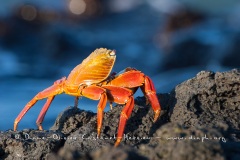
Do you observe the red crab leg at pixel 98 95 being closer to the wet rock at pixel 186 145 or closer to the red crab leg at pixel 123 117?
the red crab leg at pixel 123 117

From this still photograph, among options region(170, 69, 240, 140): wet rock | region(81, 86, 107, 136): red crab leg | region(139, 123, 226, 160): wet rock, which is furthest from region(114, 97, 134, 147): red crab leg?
region(139, 123, 226, 160): wet rock

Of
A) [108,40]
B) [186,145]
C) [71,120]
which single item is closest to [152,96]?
[71,120]

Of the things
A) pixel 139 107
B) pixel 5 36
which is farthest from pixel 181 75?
pixel 139 107

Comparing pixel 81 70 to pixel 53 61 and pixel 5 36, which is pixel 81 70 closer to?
pixel 53 61

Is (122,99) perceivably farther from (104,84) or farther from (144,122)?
(104,84)

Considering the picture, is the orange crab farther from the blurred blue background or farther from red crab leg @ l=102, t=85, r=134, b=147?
the blurred blue background
